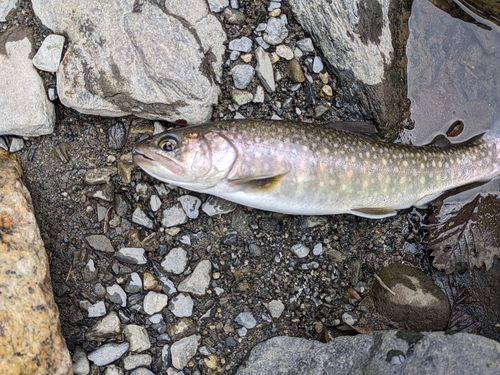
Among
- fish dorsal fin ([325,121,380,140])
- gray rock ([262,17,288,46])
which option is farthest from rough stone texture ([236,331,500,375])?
gray rock ([262,17,288,46])

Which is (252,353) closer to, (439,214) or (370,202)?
(370,202)

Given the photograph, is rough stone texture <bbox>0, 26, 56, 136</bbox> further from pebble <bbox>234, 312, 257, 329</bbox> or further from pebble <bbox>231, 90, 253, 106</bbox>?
pebble <bbox>234, 312, 257, 329</bbox>

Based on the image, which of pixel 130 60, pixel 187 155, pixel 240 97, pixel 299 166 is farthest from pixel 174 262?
pixel 130 60

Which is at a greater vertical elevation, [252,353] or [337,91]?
[337,91]

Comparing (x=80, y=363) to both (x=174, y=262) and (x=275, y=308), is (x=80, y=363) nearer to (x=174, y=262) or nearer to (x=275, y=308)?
(x=174, y=262)

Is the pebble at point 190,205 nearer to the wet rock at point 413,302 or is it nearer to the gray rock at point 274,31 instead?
the gray rock at point 274,31

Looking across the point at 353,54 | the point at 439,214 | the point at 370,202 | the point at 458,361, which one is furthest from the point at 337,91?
the point at 458,361

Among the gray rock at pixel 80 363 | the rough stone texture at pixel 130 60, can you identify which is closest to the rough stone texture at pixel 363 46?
the rough stone texture at pixel 130 60
